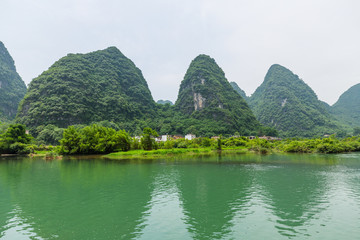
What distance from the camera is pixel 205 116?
412 ft

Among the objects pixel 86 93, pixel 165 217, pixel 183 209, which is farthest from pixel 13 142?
pixel 165 217

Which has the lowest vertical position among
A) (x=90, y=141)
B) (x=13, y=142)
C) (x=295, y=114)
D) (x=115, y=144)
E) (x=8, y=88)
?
(x=115, y=144)

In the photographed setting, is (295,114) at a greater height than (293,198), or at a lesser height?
greater

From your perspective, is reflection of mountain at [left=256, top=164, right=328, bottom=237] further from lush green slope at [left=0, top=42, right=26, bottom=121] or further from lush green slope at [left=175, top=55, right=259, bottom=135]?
lush green slope at [left=0, top=42, right=26, bottom=121]

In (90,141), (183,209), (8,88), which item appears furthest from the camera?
(8,88)

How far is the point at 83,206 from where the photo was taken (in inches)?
490

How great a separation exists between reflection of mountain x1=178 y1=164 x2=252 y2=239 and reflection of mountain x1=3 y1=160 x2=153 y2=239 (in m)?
2.61

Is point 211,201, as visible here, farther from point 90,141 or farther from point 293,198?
point 90,141

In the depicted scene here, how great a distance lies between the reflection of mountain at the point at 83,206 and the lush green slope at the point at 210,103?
3482 inches

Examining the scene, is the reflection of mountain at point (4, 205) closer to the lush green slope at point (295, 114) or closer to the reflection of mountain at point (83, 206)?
the reflection of mountain at point (83, 206)

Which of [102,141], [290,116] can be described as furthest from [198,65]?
[102,141]

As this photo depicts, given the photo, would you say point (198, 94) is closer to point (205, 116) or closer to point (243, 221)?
point (205, 116)

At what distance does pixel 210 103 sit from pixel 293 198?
121m

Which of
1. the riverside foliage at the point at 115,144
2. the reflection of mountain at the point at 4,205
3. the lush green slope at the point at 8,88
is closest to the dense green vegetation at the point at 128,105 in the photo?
the lush green slope at the point at 8,88
